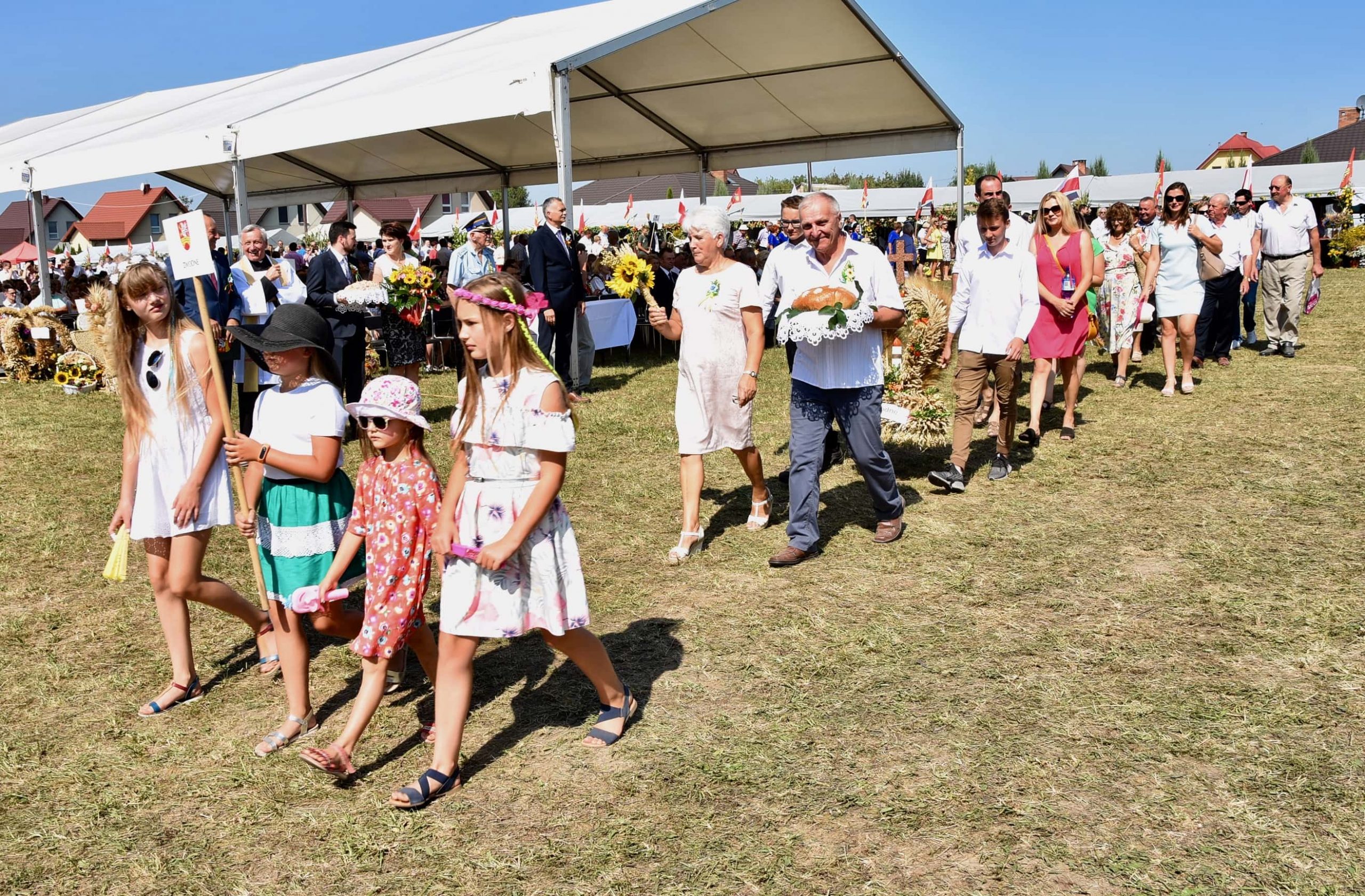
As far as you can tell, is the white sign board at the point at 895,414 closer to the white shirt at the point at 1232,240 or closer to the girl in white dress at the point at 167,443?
the girl in white dress at the point at 167,443

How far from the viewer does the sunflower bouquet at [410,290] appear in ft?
29.8

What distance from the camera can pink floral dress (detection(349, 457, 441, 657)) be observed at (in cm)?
342

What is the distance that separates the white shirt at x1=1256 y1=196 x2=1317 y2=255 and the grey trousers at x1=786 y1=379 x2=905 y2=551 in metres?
8.33

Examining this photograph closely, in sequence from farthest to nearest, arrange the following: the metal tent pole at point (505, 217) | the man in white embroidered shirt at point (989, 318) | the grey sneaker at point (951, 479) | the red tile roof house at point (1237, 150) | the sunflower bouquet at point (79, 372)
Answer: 1. the red tile roof house at point (1237, 150)
2. the metal tent pole at point (505, 217)
3. the sunflower bouquet at point (79, 372)
4. the grey sneaker at point (951, 479)
5. the man in white embroidered shirt at point (989, 318)

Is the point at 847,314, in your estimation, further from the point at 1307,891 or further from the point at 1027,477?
the point at 1307,891

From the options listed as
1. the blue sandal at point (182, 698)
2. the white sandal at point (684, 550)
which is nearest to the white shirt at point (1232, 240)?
the white sandal at point (684, 550)

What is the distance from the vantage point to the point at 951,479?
6836mm

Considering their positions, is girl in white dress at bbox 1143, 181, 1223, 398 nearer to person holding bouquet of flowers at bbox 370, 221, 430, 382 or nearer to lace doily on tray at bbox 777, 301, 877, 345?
lace doily on tray at bbox 777, 301, 877, 345

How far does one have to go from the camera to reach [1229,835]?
2.95m

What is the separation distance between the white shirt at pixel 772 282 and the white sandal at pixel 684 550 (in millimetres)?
1274

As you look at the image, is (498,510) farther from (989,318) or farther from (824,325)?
(989,318)

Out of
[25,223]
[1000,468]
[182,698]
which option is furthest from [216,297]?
[25,223]

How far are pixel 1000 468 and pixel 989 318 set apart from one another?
1126 mm

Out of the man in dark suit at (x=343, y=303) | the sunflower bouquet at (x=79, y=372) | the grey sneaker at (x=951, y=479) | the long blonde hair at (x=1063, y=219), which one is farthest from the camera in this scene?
the sunflower bouquet at (x=79, y=372)
